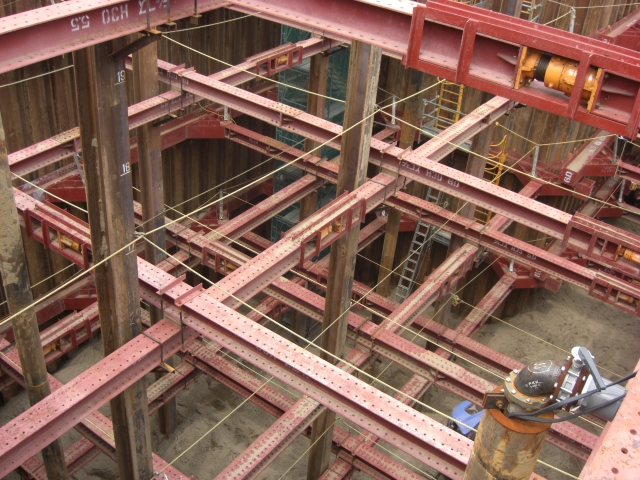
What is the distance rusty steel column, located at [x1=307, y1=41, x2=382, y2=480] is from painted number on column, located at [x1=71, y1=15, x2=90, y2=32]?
13.2 ft

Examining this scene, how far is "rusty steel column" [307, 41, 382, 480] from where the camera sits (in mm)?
10422

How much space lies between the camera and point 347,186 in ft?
38.0

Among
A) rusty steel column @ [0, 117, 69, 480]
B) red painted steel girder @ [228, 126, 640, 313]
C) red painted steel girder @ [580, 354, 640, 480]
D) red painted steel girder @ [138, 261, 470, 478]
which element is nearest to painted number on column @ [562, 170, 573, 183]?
red painted steel girder @ [228, 126, 640, 313]

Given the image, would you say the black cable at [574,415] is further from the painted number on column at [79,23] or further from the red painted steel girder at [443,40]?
the painted number on column at [79,23]

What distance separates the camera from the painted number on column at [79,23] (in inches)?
290

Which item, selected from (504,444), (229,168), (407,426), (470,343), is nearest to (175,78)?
(229,168)

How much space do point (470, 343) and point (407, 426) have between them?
612cm

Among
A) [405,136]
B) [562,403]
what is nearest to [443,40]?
[562,403]

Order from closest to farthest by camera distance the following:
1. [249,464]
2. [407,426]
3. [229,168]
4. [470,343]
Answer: [407,426] → [249,464] → [470,343] → [229,168]

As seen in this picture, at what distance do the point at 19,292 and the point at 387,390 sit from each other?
9.56m

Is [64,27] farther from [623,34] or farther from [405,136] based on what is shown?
[623,34]

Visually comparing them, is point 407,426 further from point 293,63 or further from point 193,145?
point 193,145

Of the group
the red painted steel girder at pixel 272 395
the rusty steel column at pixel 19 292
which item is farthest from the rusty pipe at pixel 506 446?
the red painted steel girder at pixel 272 395

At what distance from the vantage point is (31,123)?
562 inches
